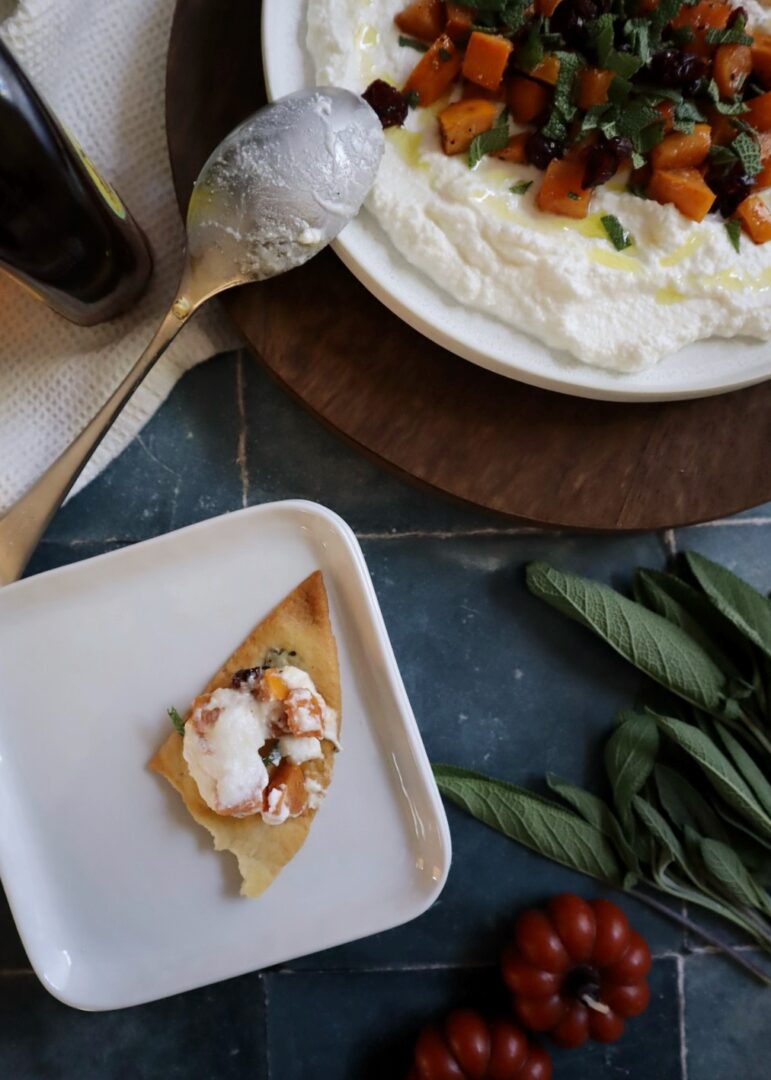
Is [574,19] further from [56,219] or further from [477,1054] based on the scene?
[477,1054]

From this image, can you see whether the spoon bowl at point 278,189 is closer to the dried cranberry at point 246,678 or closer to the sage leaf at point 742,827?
the dried cranberry at point 246,678

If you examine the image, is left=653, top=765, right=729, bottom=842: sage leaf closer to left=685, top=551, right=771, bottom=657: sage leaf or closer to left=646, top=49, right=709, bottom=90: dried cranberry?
left=685, top=551, right=771, bottom=657: sage leaf

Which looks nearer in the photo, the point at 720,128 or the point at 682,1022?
the point at 720,128

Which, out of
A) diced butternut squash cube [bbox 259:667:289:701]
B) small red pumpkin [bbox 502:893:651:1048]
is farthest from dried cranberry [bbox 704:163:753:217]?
small red pumpkin [bbox 502:893:651:1048]

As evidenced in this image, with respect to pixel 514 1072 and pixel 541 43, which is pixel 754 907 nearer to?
→ pixel 514 1072

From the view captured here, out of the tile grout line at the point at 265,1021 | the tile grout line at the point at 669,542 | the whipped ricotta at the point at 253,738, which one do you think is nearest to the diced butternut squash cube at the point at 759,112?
the tile grout line at the point at 669,542

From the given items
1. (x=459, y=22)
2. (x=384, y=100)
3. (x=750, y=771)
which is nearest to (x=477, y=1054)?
(x=750, y=771)
